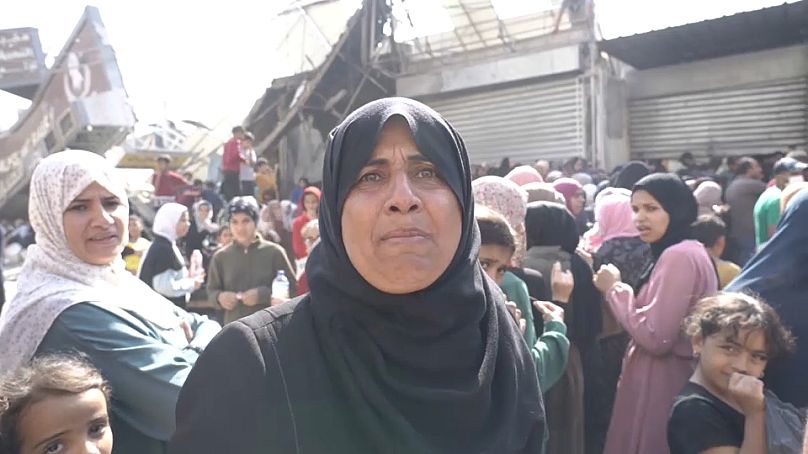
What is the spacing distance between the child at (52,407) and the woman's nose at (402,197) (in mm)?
1052

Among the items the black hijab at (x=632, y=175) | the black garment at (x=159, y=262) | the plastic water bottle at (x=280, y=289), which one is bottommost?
the plastic water bottle at (x=280, y=289)

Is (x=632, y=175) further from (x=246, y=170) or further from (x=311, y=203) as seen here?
(x=246, y=170)

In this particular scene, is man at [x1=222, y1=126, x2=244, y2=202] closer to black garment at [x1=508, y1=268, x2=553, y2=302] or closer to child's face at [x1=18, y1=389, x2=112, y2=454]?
black garment at [x1=508, y1=268, x2=553, y2=302]

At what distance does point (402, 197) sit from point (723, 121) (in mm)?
12509

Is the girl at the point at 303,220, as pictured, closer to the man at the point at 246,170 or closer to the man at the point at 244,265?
the man at the point at 244,265

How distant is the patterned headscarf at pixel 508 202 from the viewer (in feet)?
9.59

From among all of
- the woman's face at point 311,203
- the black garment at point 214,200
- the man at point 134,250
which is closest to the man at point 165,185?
the black garment at point 214,200

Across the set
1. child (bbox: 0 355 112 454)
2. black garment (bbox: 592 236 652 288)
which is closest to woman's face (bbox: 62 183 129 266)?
child (bbox: 0 355 112 454)

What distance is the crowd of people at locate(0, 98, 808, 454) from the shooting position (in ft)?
4.19

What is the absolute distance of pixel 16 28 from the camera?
19.4m

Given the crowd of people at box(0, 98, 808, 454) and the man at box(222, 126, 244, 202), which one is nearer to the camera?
the crowd of people at box(0, 98, 808, 454)

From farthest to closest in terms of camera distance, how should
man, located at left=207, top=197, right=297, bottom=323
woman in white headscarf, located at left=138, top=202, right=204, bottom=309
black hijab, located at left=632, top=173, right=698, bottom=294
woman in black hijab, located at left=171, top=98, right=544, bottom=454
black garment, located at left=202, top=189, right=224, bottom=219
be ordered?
black garment, located at left=202, top=189, right=224, bottom=219, woman in white headscarf, located at left=138, top=202, right=204, bottom=309, man, located at left=207, top=197, right=297, bottom=323, black hijab, located at left=632, top=173, right=698, bottom=294, woman in black hijab, located at left=171, top=98, right=544, bottom=454

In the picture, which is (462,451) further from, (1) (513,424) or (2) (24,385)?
(2) (24,385)

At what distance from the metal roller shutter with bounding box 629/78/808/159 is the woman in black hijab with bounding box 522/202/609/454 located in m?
10.0
